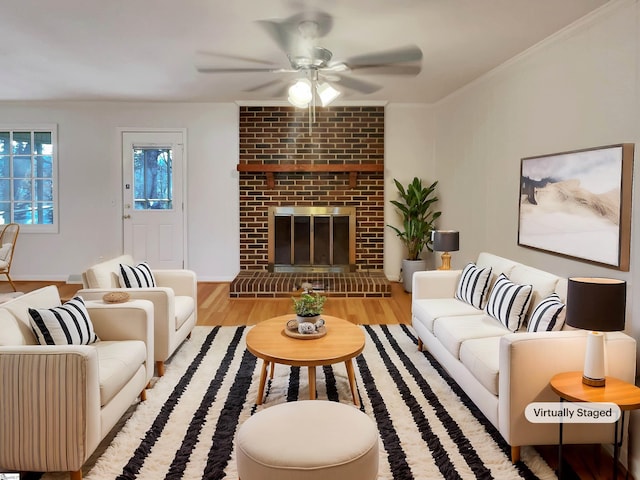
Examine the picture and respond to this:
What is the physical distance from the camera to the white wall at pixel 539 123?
2457mm

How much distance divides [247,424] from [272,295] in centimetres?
379

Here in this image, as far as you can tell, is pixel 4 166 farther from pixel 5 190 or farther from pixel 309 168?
pixel 309 168

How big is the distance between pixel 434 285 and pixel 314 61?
2054 millimetres

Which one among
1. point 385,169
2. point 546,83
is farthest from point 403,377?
point 385,169

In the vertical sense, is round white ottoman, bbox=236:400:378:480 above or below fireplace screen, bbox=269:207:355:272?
below

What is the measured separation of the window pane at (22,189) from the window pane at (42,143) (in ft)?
1.46

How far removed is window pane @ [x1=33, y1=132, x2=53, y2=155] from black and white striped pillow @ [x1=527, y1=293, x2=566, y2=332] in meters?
6.30

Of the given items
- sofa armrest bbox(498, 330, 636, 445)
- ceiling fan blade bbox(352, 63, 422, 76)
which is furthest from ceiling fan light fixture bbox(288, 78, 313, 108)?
sofa armrest bbox(498, 330, 636, 445)

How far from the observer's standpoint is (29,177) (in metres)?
6.20

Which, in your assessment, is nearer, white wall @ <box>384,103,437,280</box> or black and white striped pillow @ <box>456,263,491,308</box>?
black and white striped pillow @ <box>456,263,491,308</box>

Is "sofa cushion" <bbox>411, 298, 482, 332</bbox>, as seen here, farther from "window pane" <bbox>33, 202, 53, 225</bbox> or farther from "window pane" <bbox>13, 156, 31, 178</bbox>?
"window pane" <bbox>13, 156, 31, 178</bbox>

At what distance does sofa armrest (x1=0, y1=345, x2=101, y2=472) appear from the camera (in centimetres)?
187

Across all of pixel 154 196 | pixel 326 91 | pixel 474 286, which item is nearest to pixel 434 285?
pixel 474 286

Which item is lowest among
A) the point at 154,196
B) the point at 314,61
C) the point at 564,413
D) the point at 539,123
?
the point at 564,413
